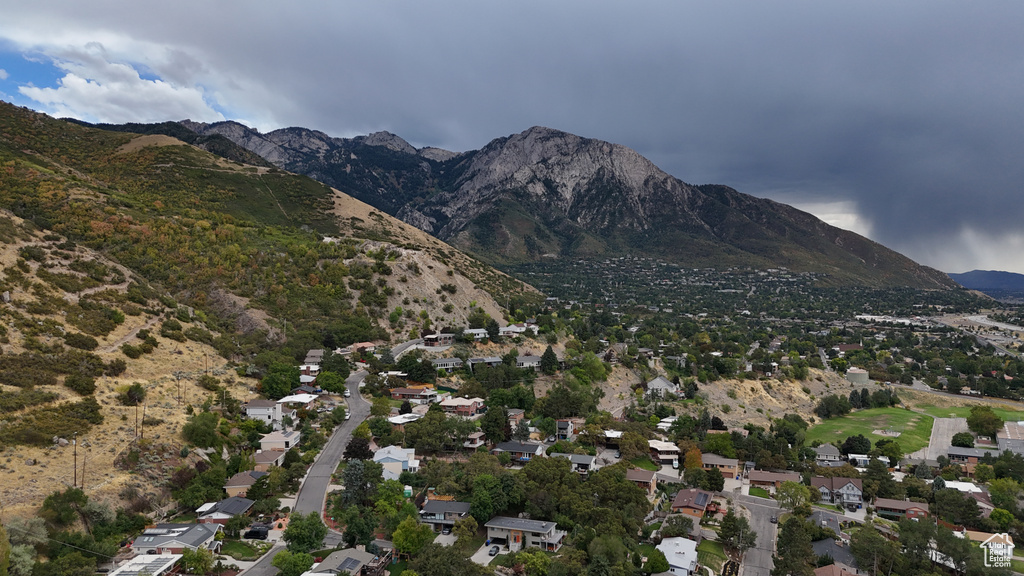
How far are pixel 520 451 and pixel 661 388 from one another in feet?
93.8

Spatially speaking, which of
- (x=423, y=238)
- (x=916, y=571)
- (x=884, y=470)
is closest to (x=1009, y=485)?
(x=884, y=470)

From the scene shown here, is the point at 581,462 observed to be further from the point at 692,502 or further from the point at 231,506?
the point at 231,506

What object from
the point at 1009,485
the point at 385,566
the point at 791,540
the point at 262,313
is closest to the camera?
the point at 385,566

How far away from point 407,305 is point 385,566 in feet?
165

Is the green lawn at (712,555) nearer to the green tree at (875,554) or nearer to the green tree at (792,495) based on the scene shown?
the green tree at (875,554)

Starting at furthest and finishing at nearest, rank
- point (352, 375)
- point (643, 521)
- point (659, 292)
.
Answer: point (659, 292) < point (352, 375) < point (643, 521)

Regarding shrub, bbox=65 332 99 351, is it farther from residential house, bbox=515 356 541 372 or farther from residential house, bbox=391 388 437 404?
residential house, bbox=515 356 541 372

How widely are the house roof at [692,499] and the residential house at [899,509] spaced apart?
12.1m

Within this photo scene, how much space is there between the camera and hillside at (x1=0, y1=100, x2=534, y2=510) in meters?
34.7

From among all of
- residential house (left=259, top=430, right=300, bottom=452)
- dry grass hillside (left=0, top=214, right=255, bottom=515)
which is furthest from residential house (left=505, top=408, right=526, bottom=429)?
dry grass hillside (left=0, top=214, right=255, bottom=515)

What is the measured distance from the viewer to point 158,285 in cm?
6309

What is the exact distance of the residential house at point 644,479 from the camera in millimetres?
39500

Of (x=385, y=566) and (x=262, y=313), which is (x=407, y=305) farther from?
(x=385, y=566)

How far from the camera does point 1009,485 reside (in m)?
42.0
